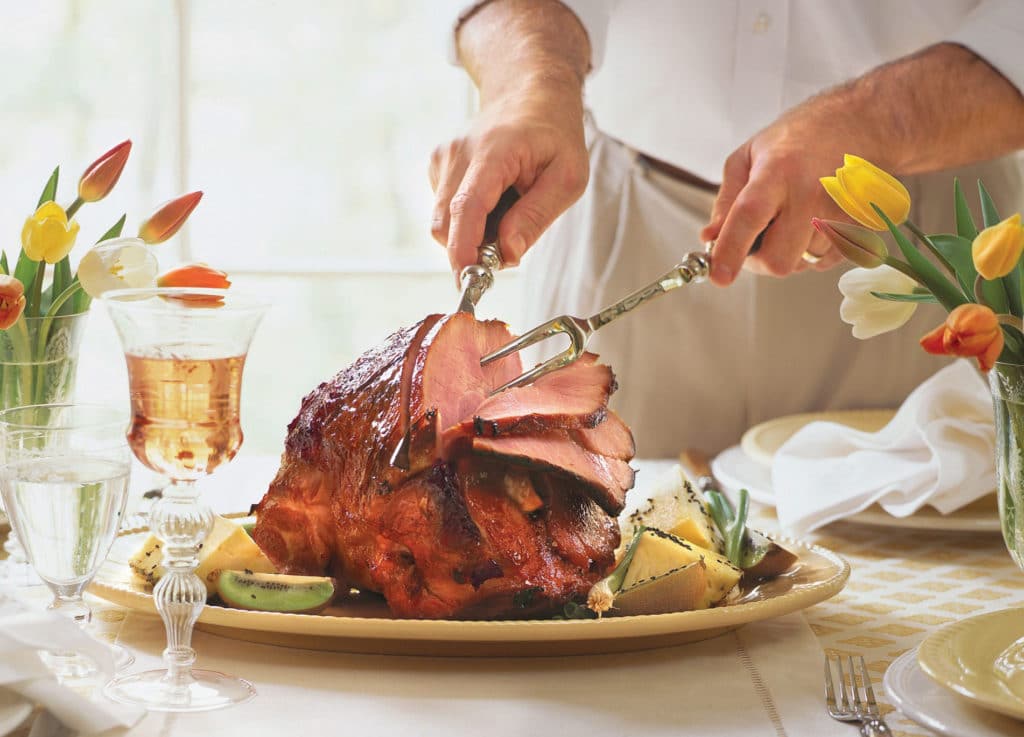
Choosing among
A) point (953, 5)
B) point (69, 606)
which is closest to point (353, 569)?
point (69, 606)

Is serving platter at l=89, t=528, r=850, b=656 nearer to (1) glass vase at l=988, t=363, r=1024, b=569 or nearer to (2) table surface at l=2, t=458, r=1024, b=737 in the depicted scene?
(2) table surface at l=2, t=458, r=1024, b=737

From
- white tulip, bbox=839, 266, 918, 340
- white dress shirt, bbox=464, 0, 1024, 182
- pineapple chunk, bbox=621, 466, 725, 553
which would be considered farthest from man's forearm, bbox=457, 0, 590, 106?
white tulip, bbox=839, 266, 918, 340

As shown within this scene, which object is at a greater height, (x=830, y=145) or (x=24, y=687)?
(x=830, y=145)

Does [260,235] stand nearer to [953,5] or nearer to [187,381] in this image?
[953,5]

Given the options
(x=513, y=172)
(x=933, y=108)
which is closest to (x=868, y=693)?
(x=513, y=172)

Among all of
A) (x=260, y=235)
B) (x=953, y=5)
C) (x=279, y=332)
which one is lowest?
(x=279, y=332)

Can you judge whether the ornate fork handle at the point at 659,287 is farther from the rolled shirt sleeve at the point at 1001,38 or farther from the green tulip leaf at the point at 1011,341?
the rolled shirt sleeve at the point at 1001,38

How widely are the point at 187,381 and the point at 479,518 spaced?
0.33 metres

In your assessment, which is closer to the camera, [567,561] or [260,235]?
[567,561]

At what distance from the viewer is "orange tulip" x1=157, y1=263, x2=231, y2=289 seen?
1182 mm

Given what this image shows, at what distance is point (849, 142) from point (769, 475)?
0.56m

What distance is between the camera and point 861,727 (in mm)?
1036

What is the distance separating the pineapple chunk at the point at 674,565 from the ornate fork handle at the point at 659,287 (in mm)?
275

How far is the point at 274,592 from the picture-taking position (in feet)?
4.04
